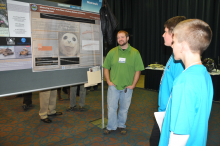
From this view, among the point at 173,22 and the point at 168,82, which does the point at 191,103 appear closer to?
the point at 168,82

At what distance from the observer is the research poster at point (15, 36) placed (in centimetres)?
163

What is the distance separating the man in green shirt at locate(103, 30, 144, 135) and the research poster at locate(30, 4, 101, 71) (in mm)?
343

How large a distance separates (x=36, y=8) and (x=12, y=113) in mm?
2538

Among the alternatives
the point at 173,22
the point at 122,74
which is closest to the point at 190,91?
the point at 173,22

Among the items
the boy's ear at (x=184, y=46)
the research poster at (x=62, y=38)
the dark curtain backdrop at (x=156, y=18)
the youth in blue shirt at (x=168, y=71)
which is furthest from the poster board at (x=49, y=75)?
the dark curtain backdrop at (x=156, y=18)

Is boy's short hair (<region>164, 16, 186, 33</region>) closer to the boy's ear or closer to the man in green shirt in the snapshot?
the boy's ear

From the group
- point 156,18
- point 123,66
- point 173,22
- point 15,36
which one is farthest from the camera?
point 156,18

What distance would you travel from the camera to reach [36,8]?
1834mm

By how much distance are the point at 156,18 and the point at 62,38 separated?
6.65 m

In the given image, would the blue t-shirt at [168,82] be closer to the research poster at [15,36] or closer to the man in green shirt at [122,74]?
the man in green shirt at [122,74]

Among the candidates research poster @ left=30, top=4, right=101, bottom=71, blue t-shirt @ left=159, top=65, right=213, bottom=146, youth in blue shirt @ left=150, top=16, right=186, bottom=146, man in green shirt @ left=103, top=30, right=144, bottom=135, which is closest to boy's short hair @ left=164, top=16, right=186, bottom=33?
youth in blue shirt @ left=150, top=16, right=186, bottom=146

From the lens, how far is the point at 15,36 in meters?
1.70

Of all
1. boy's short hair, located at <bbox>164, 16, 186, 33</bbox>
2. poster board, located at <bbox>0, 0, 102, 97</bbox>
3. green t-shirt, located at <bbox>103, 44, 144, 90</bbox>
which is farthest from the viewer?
green t-shirt, located at <bbox>103, 44, 144, 90</bbox>

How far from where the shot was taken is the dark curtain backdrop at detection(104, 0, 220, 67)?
6.22 m
